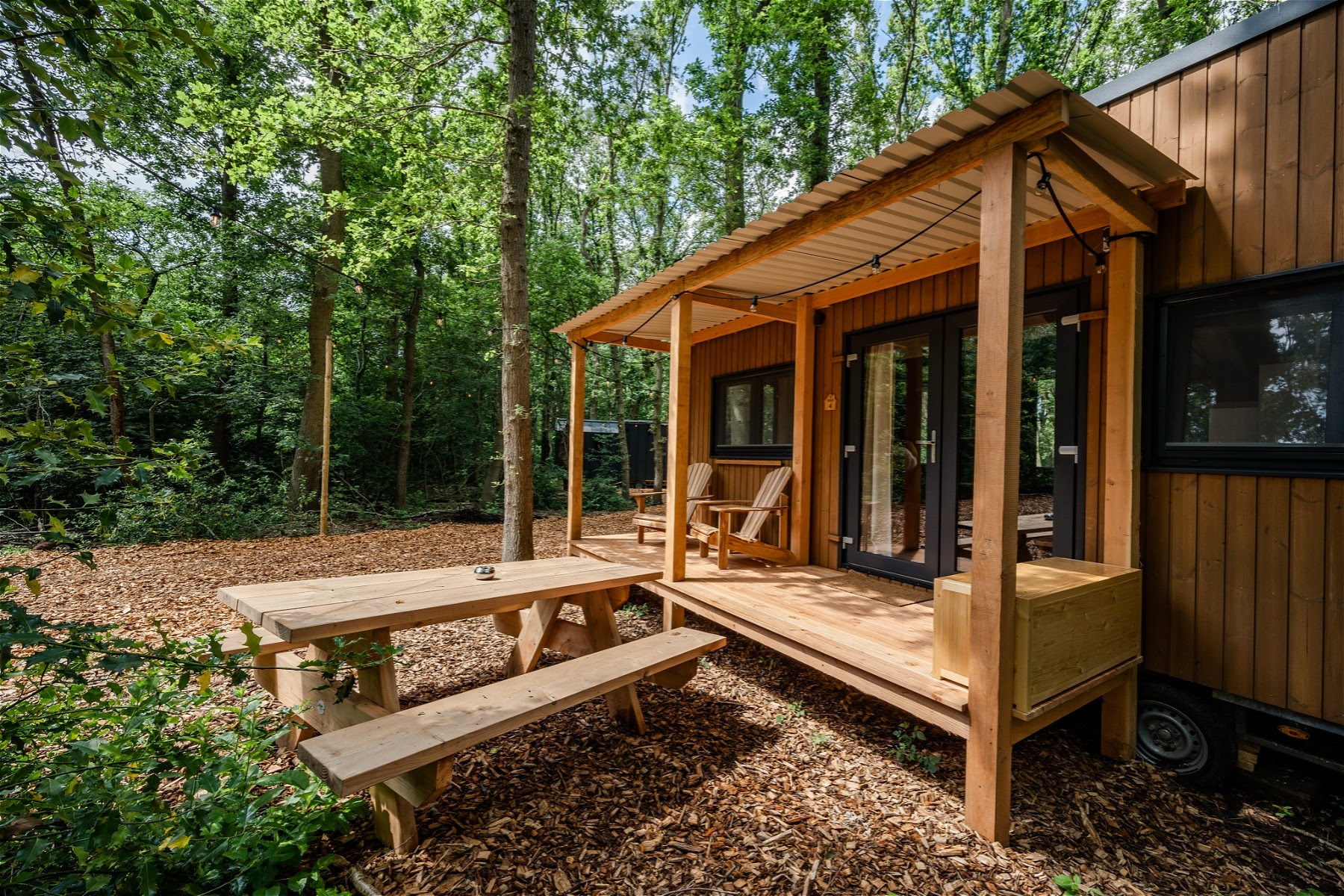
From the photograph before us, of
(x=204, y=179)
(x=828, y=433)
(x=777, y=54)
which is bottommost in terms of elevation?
(x=828, y=433)

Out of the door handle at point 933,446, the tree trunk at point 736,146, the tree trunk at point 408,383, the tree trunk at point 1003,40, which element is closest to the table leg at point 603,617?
the door handle at point 933,446

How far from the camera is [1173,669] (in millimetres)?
2920

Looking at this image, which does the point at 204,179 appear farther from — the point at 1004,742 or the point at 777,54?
the point at 1004,742

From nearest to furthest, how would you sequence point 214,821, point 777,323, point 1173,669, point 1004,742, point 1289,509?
point 214,821, point 1004,742, point 1289,509, point 1173,669, point 777,323

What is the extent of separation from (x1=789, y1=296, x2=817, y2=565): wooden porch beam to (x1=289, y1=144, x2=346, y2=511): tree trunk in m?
7.34

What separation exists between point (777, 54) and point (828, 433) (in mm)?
9772

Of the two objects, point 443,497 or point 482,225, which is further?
point 443,497

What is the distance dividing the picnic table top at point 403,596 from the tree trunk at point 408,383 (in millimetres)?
8299

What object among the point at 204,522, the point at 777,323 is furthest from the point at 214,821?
the point at 204,522

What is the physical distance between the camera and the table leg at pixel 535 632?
312 centimetres

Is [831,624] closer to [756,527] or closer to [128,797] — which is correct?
[756,527]

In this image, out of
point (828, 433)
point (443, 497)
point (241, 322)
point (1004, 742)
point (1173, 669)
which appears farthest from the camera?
point (443, 497)

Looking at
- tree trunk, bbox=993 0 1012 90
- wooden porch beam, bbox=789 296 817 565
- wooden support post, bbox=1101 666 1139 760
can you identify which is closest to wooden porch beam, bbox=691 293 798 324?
wooden porch beam, bbox=789 296 817 565

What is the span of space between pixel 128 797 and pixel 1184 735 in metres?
4.16
